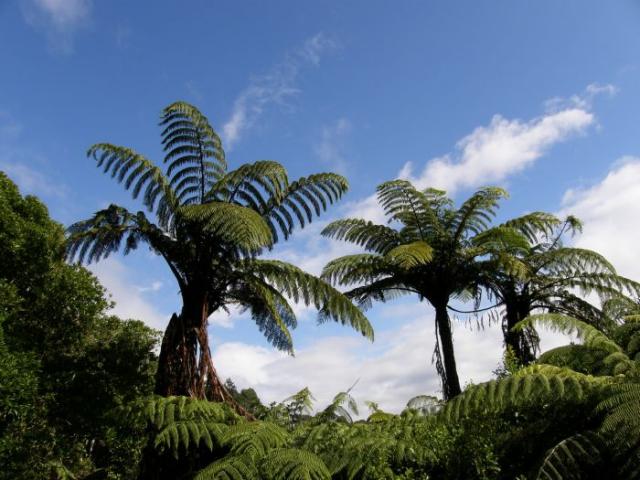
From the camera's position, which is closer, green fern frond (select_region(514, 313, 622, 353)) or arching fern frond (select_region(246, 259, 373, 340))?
green fern frond (select_region(514, 313, 622, 353))

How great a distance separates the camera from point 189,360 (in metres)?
7.33

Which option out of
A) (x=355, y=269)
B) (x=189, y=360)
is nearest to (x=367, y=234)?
(x=355, y=269)

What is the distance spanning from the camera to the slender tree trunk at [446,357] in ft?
30.1

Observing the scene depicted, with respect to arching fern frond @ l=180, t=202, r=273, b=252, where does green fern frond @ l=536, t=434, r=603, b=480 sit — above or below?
below

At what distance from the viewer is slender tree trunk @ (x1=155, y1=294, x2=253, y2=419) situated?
7137 mm

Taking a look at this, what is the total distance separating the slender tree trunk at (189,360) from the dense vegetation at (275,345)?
0.07ft

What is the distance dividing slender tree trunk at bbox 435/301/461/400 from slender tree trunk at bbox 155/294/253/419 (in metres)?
3.76

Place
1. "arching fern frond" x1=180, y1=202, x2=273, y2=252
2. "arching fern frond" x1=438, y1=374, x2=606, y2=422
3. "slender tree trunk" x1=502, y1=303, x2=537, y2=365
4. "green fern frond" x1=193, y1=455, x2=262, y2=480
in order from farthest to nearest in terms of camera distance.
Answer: "slender tree trunk" x1=502, y1=303, x2=537, y2=365 → "arching fern frond" x1=180, y1=202, x2=273, y2=252 → "green fern frond" x1=193, y1=455, x2=262, y2=480 → "arching fern frond" x1=438, y1=374, x2=606, y2=422

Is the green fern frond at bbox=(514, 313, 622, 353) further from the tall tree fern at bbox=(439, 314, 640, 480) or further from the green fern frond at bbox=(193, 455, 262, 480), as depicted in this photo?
the green fern frond at bbox=(193, 455, 262, 480)

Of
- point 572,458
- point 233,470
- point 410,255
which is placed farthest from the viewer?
point 410,255

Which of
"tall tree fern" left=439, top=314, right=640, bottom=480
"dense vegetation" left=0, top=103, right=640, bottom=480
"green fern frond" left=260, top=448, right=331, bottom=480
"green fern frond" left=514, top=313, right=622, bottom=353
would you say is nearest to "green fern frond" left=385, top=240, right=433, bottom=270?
"dense vegetation" left=0, top=103, right=640, bottom=480

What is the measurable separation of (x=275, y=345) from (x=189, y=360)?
2641 mm

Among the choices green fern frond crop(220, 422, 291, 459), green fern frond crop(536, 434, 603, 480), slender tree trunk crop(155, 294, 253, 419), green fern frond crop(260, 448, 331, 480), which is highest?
slender tree trunk crop(155, 294, 253, 419)

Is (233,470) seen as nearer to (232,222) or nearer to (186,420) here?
(186,420)
